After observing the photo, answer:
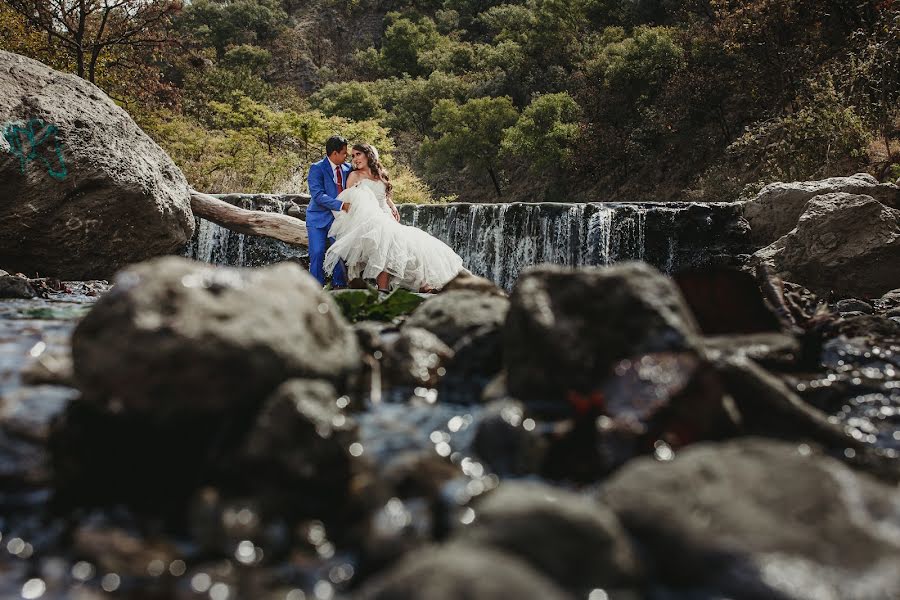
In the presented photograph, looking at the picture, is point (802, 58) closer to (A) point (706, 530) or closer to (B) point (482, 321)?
(B) point (482, 321)

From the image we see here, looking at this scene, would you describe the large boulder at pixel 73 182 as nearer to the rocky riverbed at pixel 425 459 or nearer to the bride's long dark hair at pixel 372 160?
the bride's long dark hair at pixel 372 160

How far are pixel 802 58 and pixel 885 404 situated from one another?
19619 millimetres

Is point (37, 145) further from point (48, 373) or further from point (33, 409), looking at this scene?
point (33, 409)

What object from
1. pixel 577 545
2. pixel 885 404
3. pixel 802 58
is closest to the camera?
pixel 577 545

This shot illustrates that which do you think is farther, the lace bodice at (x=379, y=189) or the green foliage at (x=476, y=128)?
the green foliage at (x=476, y=128)

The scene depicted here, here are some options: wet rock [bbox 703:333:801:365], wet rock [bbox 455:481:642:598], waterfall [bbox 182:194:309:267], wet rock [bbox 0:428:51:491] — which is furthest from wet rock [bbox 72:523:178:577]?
waterfall [bbox 182:194:309:267]

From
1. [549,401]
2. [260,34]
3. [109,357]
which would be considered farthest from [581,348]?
[260,34]

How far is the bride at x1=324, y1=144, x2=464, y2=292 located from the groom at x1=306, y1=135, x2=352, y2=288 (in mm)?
177

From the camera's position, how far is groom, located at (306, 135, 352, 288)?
28.7 feet

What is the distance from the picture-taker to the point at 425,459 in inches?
103

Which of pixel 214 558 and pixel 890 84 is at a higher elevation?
pixel 890 84

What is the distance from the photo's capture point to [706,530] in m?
1.89

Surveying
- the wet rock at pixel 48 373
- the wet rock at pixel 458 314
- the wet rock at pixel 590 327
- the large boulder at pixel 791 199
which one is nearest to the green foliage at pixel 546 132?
the large boulder at pixel 791 199

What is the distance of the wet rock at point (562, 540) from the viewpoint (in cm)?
178
